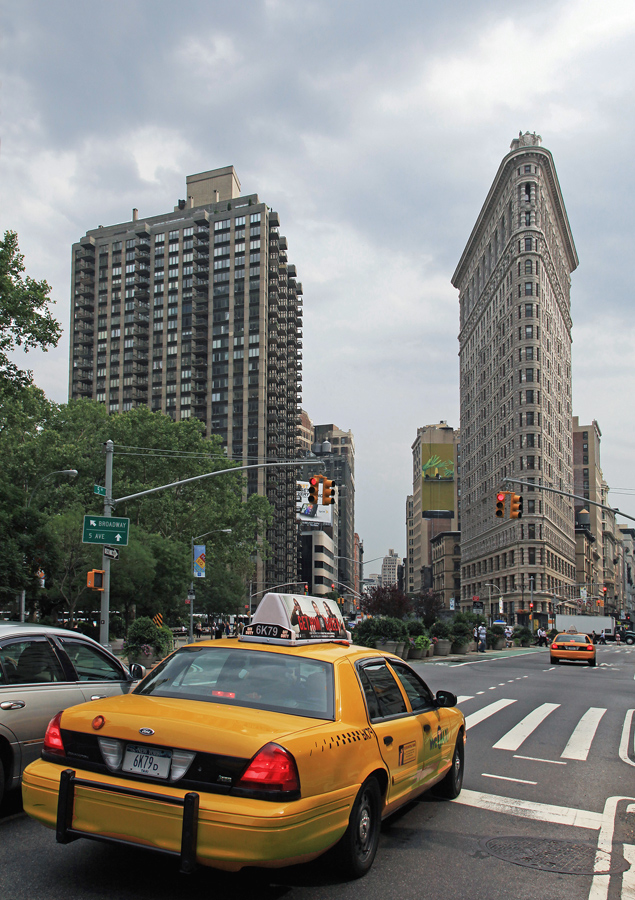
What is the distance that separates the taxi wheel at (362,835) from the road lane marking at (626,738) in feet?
20.3

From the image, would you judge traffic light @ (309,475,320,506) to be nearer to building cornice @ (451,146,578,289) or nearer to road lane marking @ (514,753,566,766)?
road lane marking @ (514,753,566,766)

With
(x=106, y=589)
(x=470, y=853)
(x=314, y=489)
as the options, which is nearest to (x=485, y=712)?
(x=470, y=853)

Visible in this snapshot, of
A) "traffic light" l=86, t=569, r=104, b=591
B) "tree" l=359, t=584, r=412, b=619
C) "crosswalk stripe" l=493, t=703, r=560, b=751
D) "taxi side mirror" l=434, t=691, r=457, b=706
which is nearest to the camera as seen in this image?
"taxi side mirror" l=434, t=691, r=457, b=706

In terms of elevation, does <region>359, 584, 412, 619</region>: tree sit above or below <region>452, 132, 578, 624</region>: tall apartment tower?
below

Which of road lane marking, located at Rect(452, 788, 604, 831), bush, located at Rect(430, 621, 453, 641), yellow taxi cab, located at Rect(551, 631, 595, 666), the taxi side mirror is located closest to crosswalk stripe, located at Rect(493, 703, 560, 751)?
road lane marking, located at Rect(452, 788, 604, 831)

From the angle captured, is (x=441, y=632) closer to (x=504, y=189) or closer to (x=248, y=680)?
(x=248, y=680)

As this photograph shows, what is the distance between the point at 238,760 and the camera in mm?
4387

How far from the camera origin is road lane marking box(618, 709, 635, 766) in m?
10.5

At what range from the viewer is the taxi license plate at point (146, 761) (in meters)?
4.53

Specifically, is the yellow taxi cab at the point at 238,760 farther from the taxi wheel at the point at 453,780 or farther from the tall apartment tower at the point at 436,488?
the tall apartment tower at the point at 436,488

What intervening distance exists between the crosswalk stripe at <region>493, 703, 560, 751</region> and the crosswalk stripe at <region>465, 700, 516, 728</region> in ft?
2.16

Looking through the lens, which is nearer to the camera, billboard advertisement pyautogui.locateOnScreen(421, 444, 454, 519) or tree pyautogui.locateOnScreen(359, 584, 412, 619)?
tree pyautogui.locateOnScreen(359, 584, 412, 619)

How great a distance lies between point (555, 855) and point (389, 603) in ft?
215

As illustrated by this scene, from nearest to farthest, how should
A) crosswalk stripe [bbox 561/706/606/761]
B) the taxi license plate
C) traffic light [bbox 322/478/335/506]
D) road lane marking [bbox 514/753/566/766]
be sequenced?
the taxi license plate, road lane marking [bbox 514/753/566/766], crosswalk stripe [bbox 561/706/606/761], traffic light [bbox 322/478/335/506]
